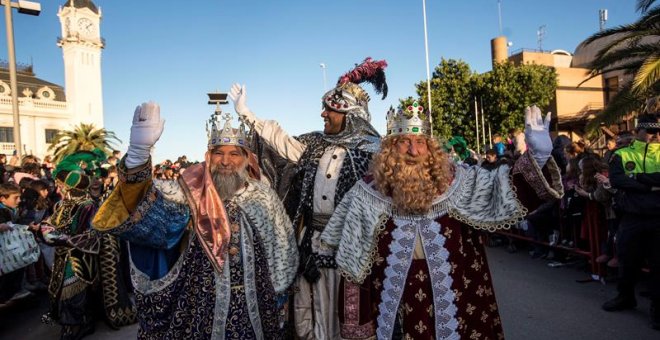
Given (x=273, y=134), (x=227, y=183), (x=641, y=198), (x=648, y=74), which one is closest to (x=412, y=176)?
(x=227, y=183)

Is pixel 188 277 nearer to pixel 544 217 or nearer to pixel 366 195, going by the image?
pixel 366 195

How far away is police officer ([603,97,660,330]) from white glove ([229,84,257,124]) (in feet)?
12.0

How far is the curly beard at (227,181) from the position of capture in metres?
3.34

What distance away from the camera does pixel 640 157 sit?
15.9ft

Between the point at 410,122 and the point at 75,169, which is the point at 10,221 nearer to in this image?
the point at 75,169

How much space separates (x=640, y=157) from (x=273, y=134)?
358 cm

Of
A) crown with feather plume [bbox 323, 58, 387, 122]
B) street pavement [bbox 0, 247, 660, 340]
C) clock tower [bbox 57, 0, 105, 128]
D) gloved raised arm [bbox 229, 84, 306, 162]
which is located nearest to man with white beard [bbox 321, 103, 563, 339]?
crown with feather plume [bbox 323, 58, 387, 122]

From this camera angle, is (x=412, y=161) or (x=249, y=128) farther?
(x=249, y=128)

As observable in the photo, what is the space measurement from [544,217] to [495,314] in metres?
5.76

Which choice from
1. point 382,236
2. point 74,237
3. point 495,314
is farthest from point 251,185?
point 74,237

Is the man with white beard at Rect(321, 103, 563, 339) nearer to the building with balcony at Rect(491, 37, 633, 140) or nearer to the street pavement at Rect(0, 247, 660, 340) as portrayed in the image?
the street pavement at Rect(0, 247, 660, 340)

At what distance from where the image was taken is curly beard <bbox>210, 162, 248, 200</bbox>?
11.0 ft

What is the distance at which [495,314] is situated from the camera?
2934mm

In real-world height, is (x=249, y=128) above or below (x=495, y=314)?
above
